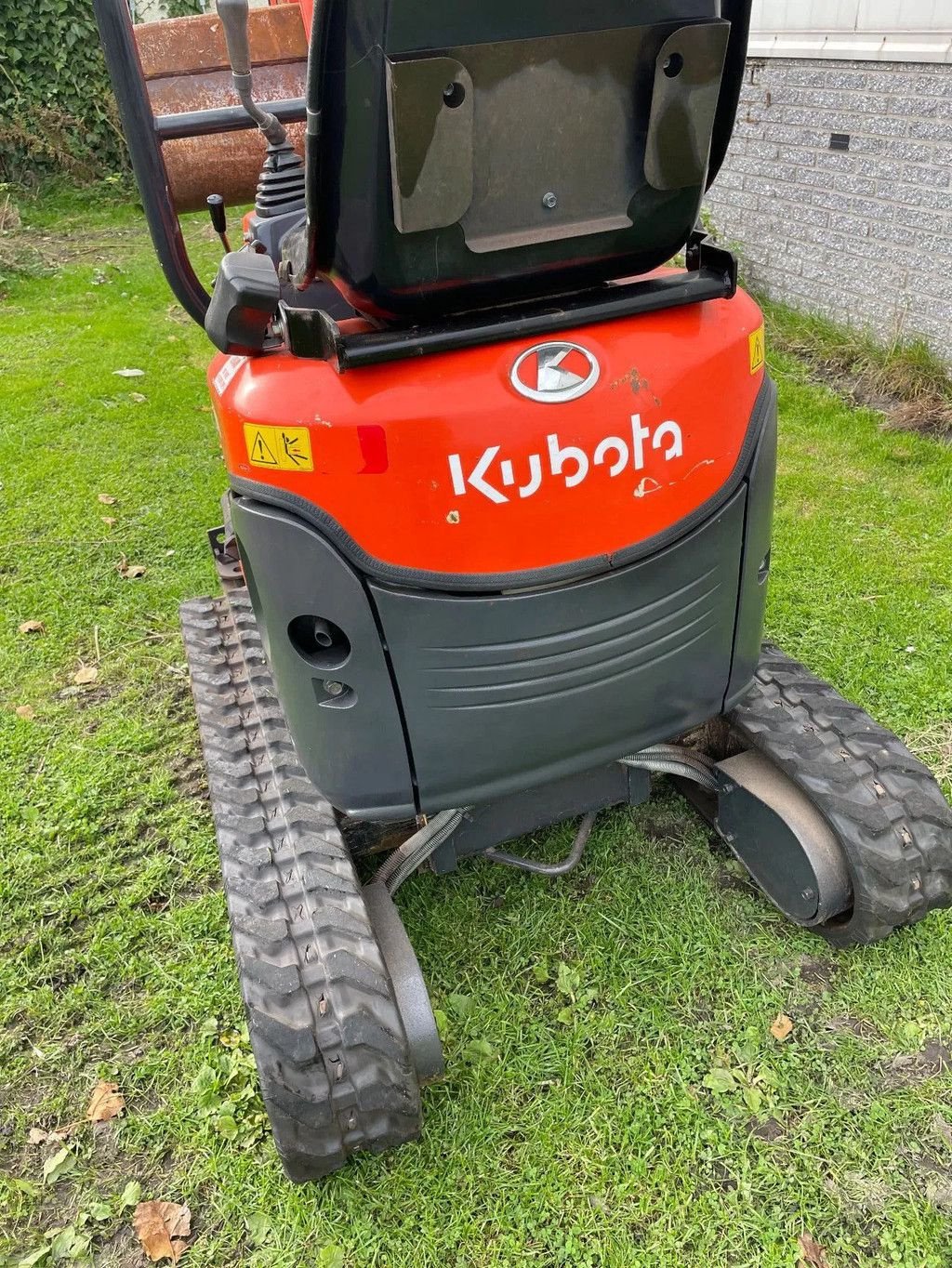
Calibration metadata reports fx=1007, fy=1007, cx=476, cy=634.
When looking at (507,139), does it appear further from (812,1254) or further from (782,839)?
(812,1254)

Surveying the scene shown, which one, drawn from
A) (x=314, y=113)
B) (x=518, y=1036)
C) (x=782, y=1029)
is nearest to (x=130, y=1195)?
(x=518, y=1036)

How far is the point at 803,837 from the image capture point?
2.13 meters

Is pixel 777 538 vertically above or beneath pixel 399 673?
beneath

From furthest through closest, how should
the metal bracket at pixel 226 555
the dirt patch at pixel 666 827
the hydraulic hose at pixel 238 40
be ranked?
the metal bracket at pixel 226 555
the dirt patch at pixel 666 827
the hydraulic hose at pixel 238 40

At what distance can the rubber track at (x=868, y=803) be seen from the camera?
204 cm

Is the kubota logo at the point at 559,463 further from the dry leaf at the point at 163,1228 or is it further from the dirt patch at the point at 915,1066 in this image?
the dry leaf at the point at 163,1228

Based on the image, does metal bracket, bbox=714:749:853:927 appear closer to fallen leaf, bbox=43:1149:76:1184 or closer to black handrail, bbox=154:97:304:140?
fallen leaf, bbox=43:1149:76:1184

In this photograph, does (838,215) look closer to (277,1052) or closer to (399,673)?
(399,673)

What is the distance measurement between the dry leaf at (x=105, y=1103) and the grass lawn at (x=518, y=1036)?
0.06 ft

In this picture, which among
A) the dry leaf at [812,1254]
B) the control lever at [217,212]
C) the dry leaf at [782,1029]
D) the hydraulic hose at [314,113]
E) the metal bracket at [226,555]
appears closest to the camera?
the hydraulic hose at [314,113]

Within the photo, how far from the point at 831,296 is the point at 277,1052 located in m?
4.72

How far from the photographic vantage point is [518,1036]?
84.1 inches

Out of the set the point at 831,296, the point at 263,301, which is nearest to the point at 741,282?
the point at 831,296

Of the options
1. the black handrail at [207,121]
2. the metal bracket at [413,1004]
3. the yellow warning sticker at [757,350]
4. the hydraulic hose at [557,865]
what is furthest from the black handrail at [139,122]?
the hydraulic hose at [557,865]
